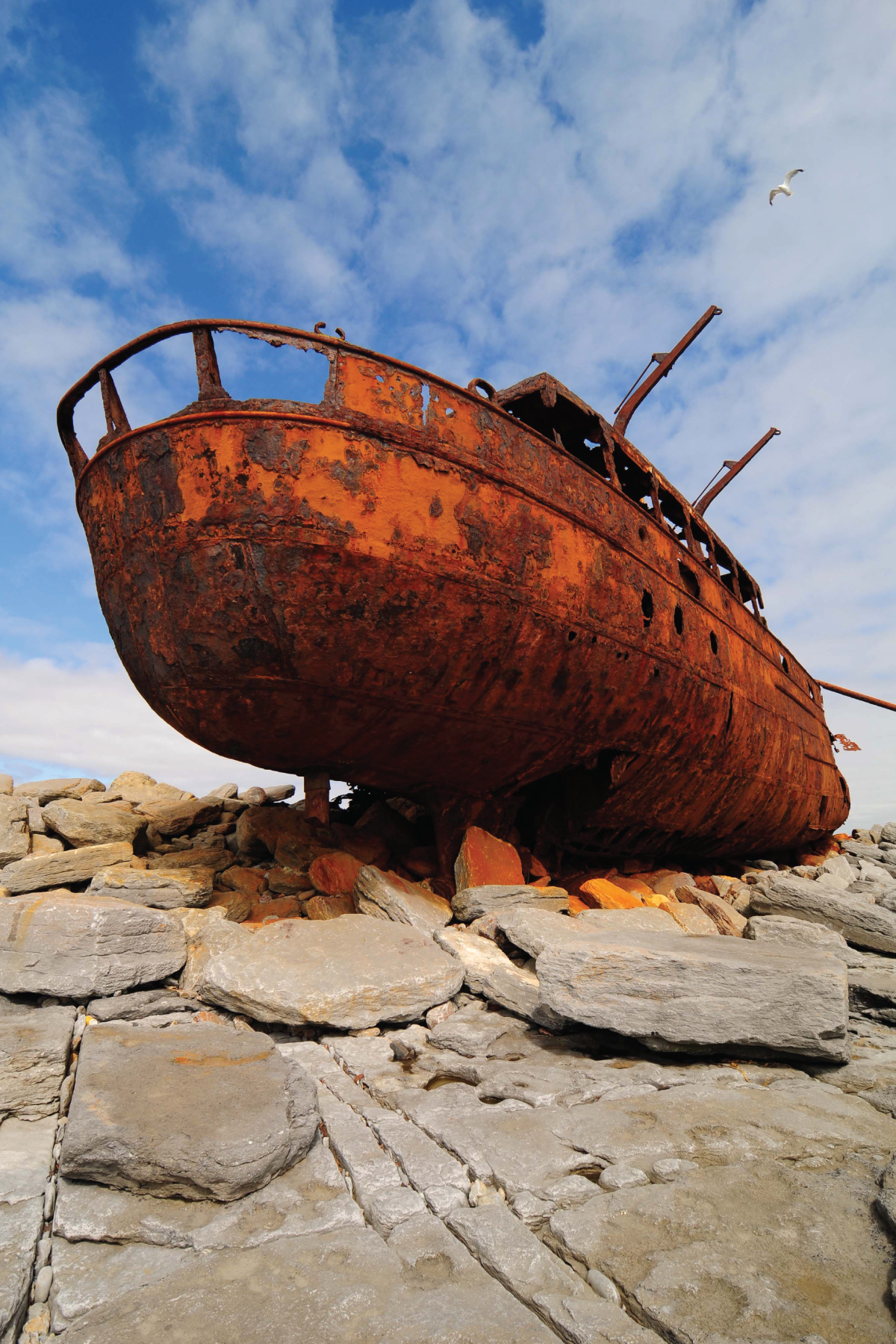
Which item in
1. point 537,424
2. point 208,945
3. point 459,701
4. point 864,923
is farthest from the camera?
point 537,424

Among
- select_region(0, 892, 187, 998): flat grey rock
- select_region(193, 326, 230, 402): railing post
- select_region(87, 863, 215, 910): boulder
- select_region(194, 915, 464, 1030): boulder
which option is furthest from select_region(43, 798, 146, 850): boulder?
select_region(193, 326, 230, 402): railing post

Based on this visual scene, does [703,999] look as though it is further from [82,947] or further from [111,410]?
[111,410]

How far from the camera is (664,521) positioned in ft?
19.8

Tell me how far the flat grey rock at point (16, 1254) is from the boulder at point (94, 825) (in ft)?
11.9

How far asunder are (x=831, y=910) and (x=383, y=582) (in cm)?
432

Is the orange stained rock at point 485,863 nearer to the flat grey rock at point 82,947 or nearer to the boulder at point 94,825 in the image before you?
the flat grey rock at point 82,947

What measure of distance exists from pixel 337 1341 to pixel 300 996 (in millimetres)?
2006

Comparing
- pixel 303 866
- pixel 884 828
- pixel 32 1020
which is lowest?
pixel 32 1020

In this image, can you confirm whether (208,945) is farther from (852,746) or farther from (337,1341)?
(852,746)

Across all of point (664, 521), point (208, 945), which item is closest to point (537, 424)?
point (664, 521)

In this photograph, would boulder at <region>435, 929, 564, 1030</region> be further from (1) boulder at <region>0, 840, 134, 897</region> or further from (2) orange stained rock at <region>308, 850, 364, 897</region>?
(1) boulder at <region>0, 840, 134, 897</region>

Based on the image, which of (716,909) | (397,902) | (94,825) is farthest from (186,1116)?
(716,909)

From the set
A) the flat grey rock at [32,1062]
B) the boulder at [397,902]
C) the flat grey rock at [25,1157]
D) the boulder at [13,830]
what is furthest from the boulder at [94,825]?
the flat grey rock at [25,1157]

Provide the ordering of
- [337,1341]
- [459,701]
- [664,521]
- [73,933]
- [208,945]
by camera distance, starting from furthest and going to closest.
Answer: [664,521]
[459,701]
[208,945]
[73,933]
[337,1341]
